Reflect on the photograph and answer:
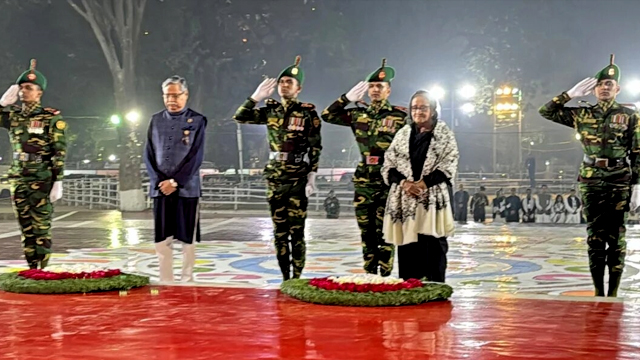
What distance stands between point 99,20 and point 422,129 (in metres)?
15.2

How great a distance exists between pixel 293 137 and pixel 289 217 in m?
0.51

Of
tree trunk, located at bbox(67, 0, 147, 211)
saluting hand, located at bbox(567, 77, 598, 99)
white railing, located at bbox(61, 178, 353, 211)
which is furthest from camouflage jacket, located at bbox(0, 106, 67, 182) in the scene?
white railing, located at bbox(61, 178, 353, 211)

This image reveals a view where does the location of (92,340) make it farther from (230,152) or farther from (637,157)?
(230,152)

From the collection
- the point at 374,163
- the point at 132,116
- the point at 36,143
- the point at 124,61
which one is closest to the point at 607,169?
the point at 374,163

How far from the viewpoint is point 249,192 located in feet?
67.9

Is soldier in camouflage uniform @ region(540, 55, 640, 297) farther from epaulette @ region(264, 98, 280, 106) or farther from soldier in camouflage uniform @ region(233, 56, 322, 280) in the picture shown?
epaulette @ region(264, 98, 280, 106)

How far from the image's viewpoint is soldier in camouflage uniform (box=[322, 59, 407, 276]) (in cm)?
481

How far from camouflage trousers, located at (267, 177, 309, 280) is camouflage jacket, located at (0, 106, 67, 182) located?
1633 mm

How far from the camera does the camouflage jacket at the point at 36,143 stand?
5309 millimetres

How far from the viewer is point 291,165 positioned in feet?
15.8

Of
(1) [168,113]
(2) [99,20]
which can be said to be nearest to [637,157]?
(1) [168,113]

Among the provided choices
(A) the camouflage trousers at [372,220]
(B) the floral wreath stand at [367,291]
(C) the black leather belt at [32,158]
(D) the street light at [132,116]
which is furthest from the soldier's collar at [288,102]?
(D) the street light at [132,116]

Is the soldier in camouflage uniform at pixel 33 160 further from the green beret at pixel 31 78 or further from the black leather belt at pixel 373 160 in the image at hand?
the black leather belt at pixel 373 160

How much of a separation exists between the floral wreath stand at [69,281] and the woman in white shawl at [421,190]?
1492 mm
